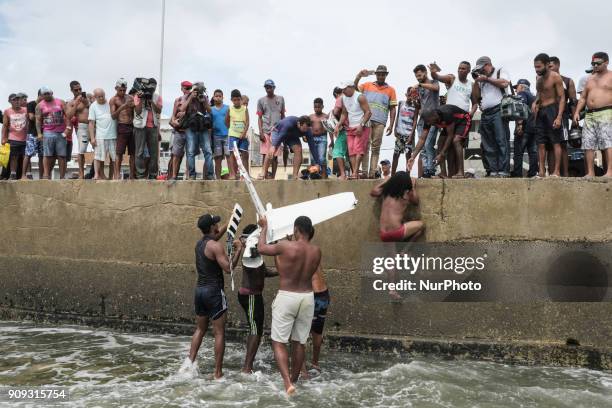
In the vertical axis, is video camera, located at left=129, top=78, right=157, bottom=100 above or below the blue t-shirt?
above

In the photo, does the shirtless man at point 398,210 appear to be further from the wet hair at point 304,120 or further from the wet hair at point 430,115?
the wet hair at point 304,120

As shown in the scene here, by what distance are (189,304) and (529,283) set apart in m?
4.45

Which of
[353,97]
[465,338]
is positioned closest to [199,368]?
[465,338]

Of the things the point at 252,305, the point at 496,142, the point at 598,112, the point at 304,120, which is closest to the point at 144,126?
the point at 304,120

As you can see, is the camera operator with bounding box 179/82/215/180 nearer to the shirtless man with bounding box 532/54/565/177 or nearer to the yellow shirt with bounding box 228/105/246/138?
the yellow shirt with bounding box 228/105/246/138

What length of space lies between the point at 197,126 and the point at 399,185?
350 cm

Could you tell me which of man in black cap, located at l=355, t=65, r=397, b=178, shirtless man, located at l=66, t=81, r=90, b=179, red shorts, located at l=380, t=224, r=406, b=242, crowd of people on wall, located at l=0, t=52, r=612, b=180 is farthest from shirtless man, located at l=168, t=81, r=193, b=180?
red shorts, located at l=380, t=224, r=406, b=242

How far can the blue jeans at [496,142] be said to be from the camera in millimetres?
8094

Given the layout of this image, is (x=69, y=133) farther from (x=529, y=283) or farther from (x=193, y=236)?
(x=529, y=283)

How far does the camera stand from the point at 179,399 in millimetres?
6078

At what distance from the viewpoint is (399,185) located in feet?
24.5

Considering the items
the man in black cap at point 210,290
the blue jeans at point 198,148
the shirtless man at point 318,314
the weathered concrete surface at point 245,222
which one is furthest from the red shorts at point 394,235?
the blue jeans at point 198,148

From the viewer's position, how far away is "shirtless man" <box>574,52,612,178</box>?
7.24 meters

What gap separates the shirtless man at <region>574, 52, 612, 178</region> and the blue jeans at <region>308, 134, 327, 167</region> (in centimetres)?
375
